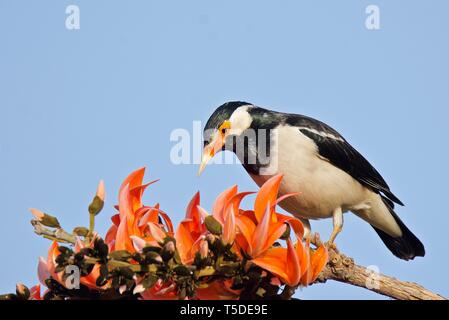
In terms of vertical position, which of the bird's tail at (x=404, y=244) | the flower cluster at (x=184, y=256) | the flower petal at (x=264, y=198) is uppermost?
the flower petal at (x=264, y=198)

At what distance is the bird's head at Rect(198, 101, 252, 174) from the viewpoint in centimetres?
502

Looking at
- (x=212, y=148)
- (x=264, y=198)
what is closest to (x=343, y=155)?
(x=212, y=148)

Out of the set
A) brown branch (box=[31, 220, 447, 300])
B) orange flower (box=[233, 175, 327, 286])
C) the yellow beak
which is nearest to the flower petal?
orange flower (box=[233, 175, 327, 286])

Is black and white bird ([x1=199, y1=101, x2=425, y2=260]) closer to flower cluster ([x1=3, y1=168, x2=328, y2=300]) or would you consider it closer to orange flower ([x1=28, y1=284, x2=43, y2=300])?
flower cluster ([x1=3, y1=168, x2=328, y2=300])

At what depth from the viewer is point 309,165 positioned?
5711 mm

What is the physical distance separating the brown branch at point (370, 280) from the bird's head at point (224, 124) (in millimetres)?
1224

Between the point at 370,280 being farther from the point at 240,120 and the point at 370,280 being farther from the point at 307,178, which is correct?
the point at 240,120

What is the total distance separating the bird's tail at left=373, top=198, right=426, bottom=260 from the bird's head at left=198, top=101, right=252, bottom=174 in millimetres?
1970

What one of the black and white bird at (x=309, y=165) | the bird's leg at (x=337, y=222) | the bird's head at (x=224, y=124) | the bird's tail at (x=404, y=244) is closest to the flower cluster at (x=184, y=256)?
the black and white bird at (x=309, y=165)

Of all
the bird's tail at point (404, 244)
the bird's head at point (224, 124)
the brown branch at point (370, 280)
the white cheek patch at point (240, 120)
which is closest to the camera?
the brown branch at point (370, 280)

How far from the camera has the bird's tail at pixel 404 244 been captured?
21.4 feet

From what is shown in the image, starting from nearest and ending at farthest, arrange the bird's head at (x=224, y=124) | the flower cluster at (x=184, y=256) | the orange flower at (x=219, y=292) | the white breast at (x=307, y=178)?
1. the flower cluster at (x=184, y=256)
2. the orange flower at (x=219, y=292)
3. the bird's head at (x=224, y=124)
4. the white breast at (x=307, y=178)

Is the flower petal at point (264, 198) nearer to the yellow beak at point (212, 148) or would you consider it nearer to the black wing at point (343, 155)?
the yellow beak at point (212, 148)
